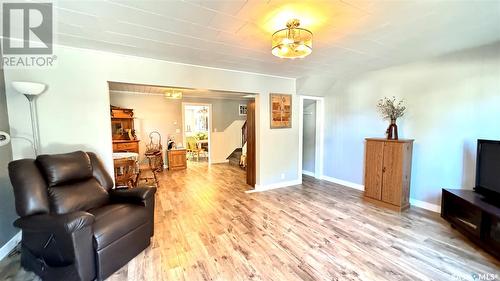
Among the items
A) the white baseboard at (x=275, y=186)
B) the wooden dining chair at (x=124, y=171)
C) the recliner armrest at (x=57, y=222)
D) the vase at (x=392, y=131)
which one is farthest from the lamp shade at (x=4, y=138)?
the vase at (x=392, y=131)

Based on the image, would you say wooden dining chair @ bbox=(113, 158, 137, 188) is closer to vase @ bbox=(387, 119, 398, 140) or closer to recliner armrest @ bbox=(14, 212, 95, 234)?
recliner armrest @ bbox=(14, 212, 95, 234)

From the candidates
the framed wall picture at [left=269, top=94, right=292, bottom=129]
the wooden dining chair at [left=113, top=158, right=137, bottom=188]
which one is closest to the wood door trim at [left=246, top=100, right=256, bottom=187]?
the framed wall picture at [left=269, top=94, right=292, bottom=129]

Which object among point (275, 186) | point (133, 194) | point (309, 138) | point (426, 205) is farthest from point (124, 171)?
point (426, 205)

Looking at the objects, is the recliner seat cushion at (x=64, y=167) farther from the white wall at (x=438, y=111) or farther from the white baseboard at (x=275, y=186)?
the white wall at (x=438, y=111)

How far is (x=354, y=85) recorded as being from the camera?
4.45 metres

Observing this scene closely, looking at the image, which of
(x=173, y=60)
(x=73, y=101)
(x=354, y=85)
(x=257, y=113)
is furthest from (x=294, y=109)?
(x=73, y=101)

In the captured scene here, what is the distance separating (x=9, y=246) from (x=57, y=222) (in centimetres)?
137

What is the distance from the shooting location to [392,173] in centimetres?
340

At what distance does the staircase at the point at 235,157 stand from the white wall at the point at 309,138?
2.47 metres

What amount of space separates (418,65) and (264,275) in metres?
3.97

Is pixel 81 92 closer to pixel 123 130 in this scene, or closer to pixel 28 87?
pixel 28 87

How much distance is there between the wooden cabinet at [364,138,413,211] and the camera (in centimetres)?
331

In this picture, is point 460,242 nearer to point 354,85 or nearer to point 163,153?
point 354,85

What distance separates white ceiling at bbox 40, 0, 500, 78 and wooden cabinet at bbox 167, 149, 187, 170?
390 cm
